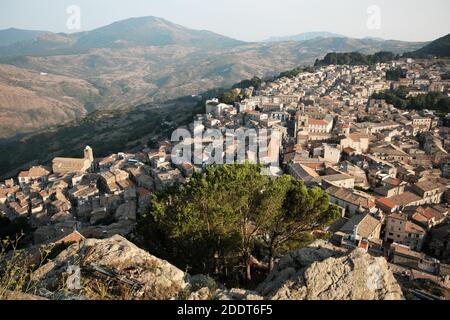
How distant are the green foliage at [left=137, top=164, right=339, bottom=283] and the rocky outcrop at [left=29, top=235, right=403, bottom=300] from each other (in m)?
3.20

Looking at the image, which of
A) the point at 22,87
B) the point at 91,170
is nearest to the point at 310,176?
the point at 91,170

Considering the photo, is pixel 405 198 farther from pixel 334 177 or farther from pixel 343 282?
pixel 343 282

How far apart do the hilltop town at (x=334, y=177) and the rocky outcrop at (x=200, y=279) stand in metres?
6.94

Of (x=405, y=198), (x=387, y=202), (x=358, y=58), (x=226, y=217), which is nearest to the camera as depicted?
(x=226, y=217)

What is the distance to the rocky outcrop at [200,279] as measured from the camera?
648 cm

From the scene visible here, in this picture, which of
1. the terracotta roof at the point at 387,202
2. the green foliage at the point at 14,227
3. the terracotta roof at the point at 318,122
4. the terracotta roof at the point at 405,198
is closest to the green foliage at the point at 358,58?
the terracotta roof at the point at 318,122

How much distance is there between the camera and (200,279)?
7820 millimetres

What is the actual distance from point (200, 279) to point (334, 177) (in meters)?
22.4

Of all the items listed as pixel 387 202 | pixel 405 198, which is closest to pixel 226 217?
pixel 387 202

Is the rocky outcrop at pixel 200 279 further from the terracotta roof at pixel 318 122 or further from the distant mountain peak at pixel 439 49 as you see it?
the distant mountain peak at pixel 439 49

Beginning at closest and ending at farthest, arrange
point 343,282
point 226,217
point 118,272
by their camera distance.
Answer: point 343,282, point 118,272, point 226,217

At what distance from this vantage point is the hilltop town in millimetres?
22281

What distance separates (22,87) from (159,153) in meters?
157
